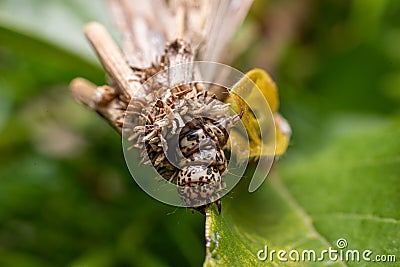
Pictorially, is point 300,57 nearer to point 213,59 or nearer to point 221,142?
point 213,59

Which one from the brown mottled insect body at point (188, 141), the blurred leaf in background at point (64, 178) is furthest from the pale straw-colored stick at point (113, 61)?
the blurred leaf in background at point (64, 178)

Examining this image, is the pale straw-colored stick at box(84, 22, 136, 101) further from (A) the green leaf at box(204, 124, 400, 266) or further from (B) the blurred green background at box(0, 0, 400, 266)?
(B) the blurred green background at box(0, 0, 400, 266)

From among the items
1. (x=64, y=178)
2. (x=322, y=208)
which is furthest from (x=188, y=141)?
(x=64, y=178)

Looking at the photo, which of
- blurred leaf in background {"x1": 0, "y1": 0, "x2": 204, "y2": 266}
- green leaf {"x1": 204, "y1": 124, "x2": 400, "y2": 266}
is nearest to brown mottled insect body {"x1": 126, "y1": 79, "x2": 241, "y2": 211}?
green leaf {"x1": 204, "y1": 124, "x2": 400, "y2": 266}

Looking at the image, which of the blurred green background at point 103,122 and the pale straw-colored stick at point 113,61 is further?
the blurred green background at point 103,122

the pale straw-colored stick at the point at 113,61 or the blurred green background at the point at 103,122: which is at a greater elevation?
the pale straw-colored stick at the point at 113,61

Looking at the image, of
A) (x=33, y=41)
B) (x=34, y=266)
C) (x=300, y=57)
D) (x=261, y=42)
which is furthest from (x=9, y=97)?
(x=300, y=57)

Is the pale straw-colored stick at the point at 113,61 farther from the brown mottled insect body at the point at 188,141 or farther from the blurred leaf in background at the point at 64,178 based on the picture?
the blurred leaf in background at the point at 64,178
